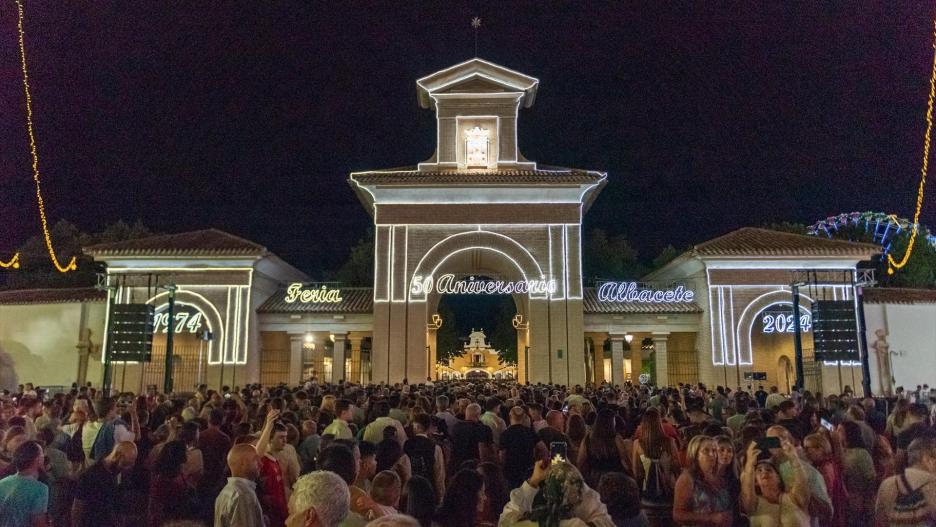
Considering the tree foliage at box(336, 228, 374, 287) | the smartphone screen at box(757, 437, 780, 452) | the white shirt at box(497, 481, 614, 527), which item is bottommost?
the white shirt at box(497, 481, 614, 527)

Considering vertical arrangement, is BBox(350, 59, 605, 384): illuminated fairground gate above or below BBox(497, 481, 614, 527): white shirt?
above

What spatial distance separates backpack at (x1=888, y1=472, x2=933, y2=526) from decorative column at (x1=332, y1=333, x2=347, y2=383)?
25376mm

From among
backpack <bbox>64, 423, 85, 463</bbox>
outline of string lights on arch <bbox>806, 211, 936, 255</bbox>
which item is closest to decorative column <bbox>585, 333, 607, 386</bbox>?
outline of string lights on arch <bbox>806, 211, 936, 255</bbox>

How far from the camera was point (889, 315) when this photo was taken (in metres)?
27.9

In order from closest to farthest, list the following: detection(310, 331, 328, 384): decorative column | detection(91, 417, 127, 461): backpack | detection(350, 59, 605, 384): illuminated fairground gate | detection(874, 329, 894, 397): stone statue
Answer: detection(91, 417, 127, 461): backpack → detection(350, 59, 605, 384): illuminated fairground gate → detection(874, 329, 894, 397): stone statue → detection(310, 331, 328, 384): decorative column

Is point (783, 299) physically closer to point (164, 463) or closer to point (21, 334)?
point (164, 463)

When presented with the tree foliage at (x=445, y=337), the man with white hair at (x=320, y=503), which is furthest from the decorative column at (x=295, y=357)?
the man with white hair at (x=320, y=503)

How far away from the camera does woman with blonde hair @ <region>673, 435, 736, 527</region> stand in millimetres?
5641

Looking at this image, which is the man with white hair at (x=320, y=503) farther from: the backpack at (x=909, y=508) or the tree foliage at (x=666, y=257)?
the tree foliage at (x=666, y=257)

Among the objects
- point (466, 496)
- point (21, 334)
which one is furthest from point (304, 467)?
point (21, 334)

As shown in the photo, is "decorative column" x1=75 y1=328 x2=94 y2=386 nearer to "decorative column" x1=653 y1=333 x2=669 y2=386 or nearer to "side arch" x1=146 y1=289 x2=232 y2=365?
"side arch" x1=146 y1=289 x2=232 y2=365

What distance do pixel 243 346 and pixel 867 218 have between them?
48.1 m

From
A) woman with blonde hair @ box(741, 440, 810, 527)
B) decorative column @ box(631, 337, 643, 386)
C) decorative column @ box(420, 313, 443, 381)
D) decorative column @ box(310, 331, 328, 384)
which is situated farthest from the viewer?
decorative column @ box(310, 331, 328, 384)

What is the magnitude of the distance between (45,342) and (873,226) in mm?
55314
